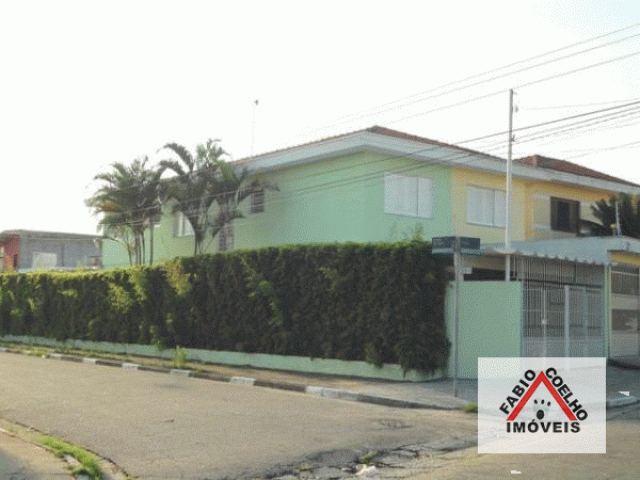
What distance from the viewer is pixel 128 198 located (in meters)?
29.1

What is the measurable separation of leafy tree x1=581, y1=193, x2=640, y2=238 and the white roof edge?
1366 millimetres

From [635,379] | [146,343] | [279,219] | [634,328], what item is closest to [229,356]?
[146,343]

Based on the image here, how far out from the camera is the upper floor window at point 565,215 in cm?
2959

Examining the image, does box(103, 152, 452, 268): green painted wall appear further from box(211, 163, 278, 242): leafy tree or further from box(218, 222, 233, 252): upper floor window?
box(211, 163, 278, 242): leafy tree

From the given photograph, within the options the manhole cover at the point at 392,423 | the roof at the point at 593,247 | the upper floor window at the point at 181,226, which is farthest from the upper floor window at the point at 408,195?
the manhole cover at the point at 392,423

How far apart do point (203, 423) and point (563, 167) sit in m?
25.1

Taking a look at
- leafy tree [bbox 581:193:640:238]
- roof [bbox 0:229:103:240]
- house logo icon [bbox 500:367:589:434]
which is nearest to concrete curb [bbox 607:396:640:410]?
house logo icon [bbox 500:367:589:434]

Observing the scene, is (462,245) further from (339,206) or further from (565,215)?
(565,215)

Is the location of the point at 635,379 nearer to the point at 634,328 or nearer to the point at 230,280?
the point at 634,328

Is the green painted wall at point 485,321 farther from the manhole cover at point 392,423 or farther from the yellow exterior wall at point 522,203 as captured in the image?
the yellow exterior wall at point 522,203

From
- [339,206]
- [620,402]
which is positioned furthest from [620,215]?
[620,402]

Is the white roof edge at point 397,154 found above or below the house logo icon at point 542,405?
above

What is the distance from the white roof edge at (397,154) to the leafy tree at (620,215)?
1.37 metres

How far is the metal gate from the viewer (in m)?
18.1
